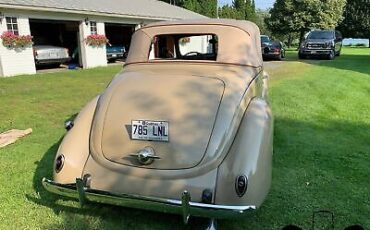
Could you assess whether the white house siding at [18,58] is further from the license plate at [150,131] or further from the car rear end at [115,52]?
the license plate at [150,131]

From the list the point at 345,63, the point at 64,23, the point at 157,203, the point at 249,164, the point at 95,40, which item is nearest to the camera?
the point at 157,203

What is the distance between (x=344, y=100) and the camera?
932 centimetres

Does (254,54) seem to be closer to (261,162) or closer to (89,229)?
(261,162)

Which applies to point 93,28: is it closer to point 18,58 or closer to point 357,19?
point 18,58

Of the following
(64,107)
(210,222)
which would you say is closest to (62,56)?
(64,107)

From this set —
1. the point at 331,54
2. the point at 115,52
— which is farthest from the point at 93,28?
the point at 331,54

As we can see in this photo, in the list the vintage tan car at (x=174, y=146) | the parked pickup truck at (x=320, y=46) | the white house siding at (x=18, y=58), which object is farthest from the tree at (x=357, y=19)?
the vintage tan car at (x=174, y=146)

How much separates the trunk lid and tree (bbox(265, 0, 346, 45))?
39.6 meters

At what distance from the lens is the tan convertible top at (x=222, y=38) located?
13.5 feet

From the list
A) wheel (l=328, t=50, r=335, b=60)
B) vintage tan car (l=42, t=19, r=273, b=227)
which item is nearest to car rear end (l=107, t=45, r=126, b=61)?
wheel (l=328, t=50, r=335, b=60)

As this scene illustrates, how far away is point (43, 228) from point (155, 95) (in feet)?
5.31

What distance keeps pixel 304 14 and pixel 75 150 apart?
4191cm

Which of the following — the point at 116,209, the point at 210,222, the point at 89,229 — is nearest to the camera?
the point at 210,222

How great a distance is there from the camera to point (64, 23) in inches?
751
